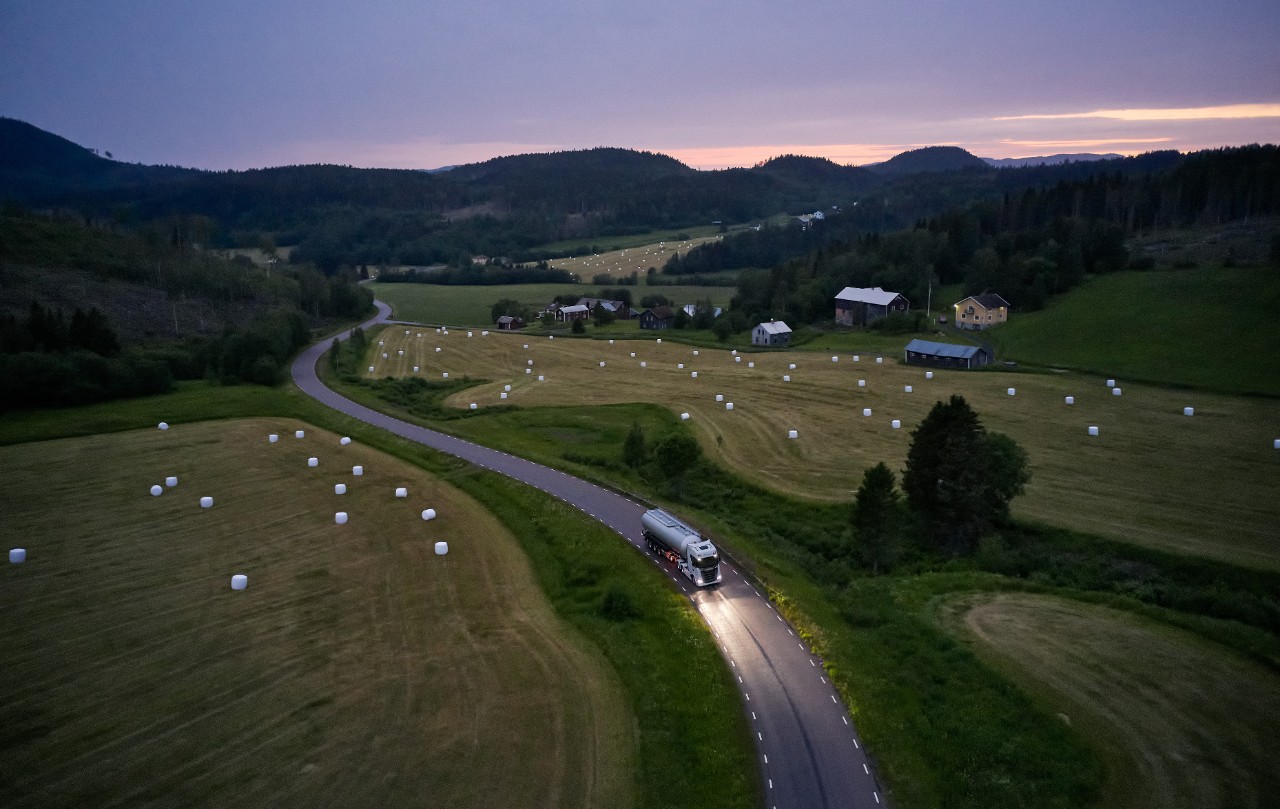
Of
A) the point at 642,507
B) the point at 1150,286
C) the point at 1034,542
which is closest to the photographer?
the point at 1034,542

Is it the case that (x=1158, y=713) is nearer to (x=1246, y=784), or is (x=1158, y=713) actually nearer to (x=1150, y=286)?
(x=1246, y=784)

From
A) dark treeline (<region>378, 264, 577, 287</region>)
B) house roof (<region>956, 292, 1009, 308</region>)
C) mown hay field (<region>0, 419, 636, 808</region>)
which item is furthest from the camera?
dark treeline (<region>378, 264, 577, 287</region>)

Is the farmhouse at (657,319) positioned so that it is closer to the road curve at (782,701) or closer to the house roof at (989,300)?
the house roof at (989,300)

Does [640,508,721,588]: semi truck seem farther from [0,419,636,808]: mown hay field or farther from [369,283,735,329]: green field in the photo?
[369,283,735,329]: green field

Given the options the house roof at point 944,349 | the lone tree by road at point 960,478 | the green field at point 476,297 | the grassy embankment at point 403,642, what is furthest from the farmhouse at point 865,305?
the grassy embankment at point 403,642

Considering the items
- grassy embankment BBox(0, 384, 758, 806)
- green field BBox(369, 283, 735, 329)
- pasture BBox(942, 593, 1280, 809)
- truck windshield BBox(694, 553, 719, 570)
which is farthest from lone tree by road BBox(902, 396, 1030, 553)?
green field BBox(369, 283, 735, 329)

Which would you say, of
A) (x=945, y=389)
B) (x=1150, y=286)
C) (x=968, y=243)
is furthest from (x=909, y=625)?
(x=968, y=243)
